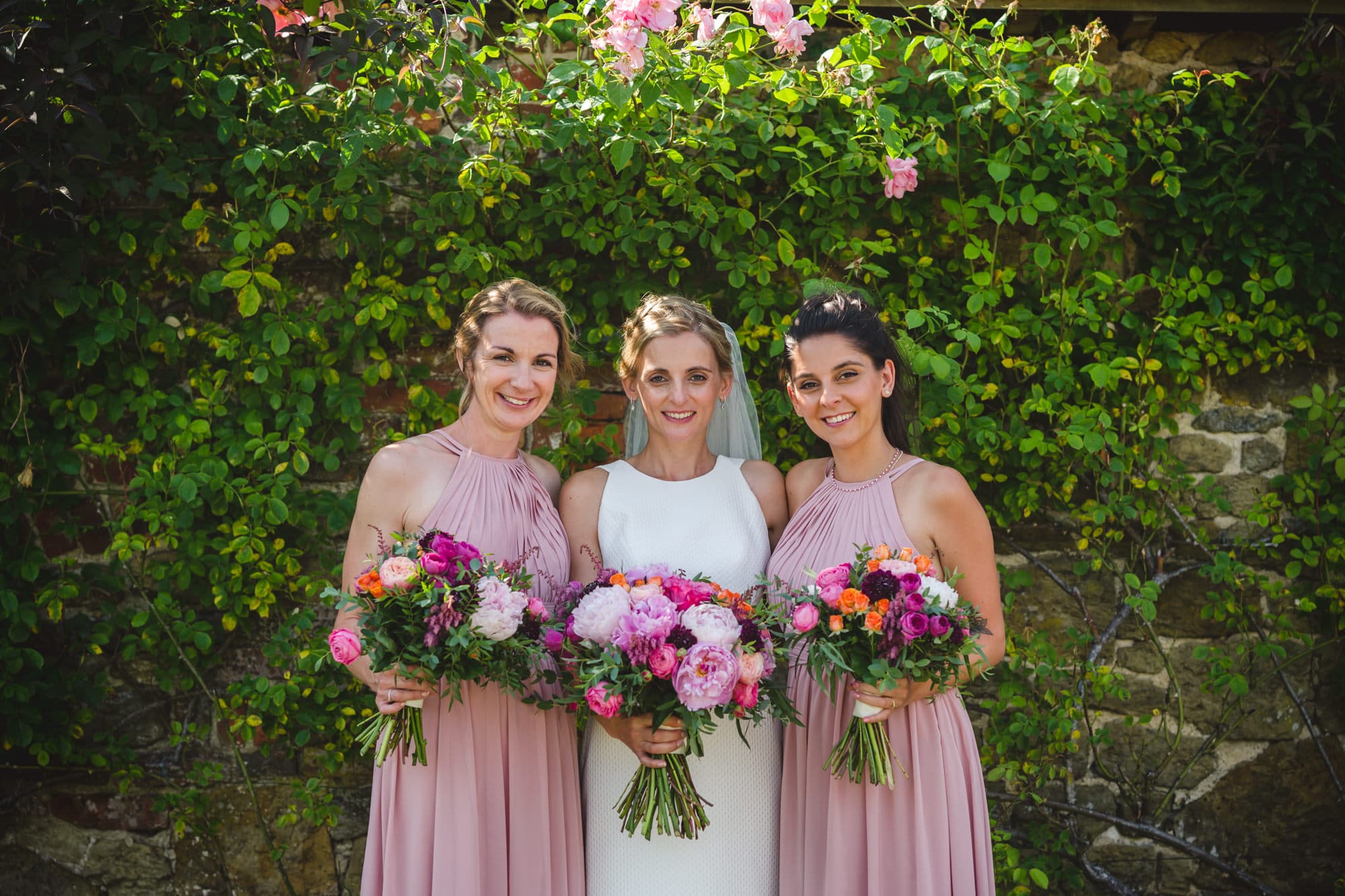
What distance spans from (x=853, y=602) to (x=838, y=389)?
2.49 feet

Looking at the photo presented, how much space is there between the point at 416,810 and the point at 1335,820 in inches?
133

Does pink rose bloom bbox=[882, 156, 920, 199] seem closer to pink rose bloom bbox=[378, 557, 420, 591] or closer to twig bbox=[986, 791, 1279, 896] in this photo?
pink rose bloom bbox=[378, 557, 420, 591]

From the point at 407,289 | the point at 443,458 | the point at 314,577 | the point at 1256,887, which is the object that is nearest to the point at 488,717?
the point at 443,458

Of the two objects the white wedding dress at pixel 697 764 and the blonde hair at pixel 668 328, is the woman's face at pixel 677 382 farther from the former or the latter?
the white wedding dress at pixel 697 764

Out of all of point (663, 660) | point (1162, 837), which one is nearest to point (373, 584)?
point (663, 660)

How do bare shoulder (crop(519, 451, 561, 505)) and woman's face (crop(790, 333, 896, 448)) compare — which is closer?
woman's face (crop(790, 333, 896, 448))

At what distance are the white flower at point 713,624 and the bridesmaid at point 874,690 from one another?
38 centimetres

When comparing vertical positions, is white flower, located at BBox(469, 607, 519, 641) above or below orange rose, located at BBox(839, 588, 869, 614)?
below

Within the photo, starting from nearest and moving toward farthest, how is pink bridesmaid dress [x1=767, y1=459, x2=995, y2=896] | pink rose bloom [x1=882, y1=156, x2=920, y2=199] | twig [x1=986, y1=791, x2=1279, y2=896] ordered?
1. pink bridesmaid dress [x1=767, y1=459, x2=995, y2=896]
2. pink rose bloom [x1=882, y1=156, x2=920, y2=199]
3. twig [x1=986, y1=791, x2=1279, y2=896]

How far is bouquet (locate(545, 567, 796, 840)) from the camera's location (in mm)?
2238

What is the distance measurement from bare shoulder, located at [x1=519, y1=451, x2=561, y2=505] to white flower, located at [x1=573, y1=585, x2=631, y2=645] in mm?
726

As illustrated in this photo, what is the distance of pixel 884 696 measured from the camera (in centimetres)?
240

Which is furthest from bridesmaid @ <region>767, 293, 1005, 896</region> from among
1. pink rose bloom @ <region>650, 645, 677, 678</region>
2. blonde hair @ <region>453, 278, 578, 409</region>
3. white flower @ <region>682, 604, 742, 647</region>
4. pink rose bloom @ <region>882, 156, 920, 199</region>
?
blonde hair @ <region>453, 278, 578, 409</region>

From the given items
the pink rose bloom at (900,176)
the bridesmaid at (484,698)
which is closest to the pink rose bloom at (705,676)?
the bridesmaid at (484,698)
